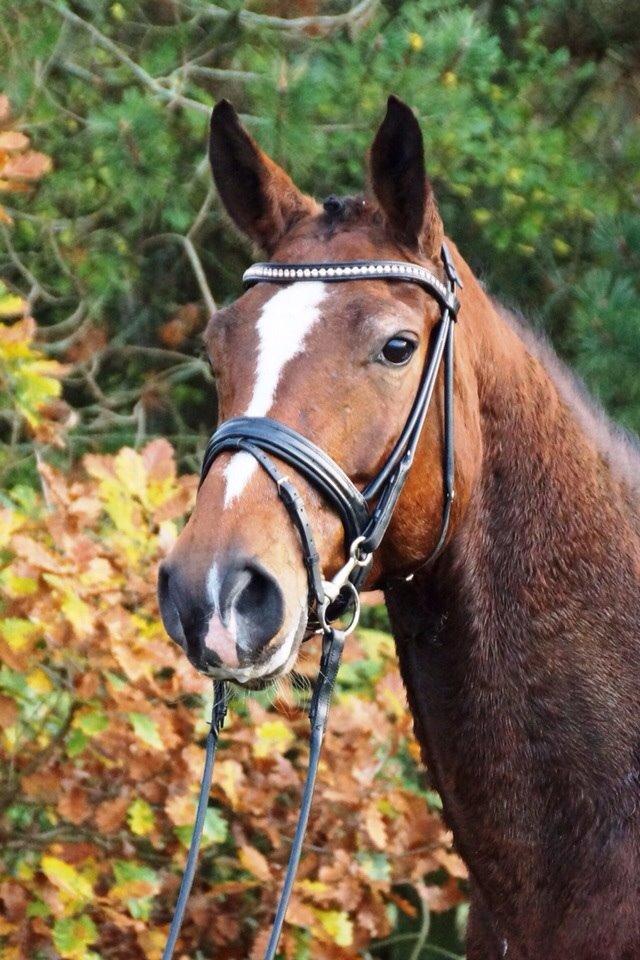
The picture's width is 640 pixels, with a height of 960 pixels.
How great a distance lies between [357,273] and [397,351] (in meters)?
0.17

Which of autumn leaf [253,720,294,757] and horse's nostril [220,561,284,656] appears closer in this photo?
horse's nostril [220,561,284,656]

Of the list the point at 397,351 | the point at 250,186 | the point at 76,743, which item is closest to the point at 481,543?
the point at 397,351

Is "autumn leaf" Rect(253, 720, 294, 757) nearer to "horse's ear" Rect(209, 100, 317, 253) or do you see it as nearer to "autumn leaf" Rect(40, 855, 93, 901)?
"autumn leaf" Rect(40, 855, 93, 901)

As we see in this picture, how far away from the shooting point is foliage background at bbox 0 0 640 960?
3750mm

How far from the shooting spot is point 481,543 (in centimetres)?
261

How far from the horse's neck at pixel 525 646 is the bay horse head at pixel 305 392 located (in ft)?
0.37

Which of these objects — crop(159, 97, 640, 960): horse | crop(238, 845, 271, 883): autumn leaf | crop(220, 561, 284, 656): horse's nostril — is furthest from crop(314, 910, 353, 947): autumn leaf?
crop(220, 561, 284, 656): horse's nostril

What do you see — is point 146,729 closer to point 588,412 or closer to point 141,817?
point 141,817

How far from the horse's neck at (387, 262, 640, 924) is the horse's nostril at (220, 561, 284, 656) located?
1.93ft

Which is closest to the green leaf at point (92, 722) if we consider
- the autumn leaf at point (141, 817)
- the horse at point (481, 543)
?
the autumn leaf at point (141, 817)

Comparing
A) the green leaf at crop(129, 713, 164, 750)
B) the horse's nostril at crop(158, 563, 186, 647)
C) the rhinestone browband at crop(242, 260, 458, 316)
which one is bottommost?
the green leaf at crop(129, 713, 164, 750)

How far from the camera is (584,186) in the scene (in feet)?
19.3

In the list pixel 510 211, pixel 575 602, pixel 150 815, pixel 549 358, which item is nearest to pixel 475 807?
pixel 575 602

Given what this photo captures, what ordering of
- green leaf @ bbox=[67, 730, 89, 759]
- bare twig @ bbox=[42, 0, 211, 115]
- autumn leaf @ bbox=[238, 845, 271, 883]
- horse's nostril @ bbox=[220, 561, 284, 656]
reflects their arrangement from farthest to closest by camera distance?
bare twig @ bbox=[42, 0, 211, 115] → autumn leaf @ bbox=[238, 845, 271, 883] → green leaf @ bbox=[67, 730, 89, 759] → horse's nostril @ bbox=[220, 561, 284, 656]
